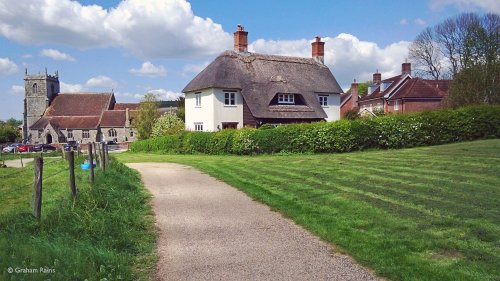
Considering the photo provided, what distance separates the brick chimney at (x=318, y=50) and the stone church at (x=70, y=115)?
44027 millimetres

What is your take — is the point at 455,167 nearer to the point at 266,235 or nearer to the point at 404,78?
the point at 266,235

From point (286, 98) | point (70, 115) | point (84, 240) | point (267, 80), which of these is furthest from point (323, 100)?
point (70, 115)

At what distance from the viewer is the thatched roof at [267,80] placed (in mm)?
37750

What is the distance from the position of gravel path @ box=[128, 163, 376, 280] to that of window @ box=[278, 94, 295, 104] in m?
28.8

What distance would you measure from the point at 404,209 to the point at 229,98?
30.4m

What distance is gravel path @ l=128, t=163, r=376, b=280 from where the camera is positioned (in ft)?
18.1

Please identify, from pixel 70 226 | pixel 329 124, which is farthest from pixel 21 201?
pixel 329 124

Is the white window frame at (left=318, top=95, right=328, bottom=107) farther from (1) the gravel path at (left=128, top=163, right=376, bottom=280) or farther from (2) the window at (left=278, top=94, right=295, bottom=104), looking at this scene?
(1) the gravel path at (left=128, top=163, right=376, bottom=280)

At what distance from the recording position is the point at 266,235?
24.5 ft

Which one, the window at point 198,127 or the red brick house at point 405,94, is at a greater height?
the red brick house at point 405,94

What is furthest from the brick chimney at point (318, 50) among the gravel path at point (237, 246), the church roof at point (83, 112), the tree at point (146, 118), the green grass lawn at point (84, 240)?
the church roof at point (83, 112)

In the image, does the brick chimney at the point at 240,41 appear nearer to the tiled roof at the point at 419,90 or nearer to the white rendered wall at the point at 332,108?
the white rendered wall at the point at 332,108

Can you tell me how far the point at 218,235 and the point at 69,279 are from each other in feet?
9.97

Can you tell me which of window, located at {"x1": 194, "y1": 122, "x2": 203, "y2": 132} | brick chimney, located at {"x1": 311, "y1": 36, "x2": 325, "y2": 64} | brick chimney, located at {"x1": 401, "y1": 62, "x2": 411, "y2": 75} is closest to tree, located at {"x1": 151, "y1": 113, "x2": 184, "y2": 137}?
window, located at {"x1": 194, "y1": 122, "x2": 203, "y2": 132}
